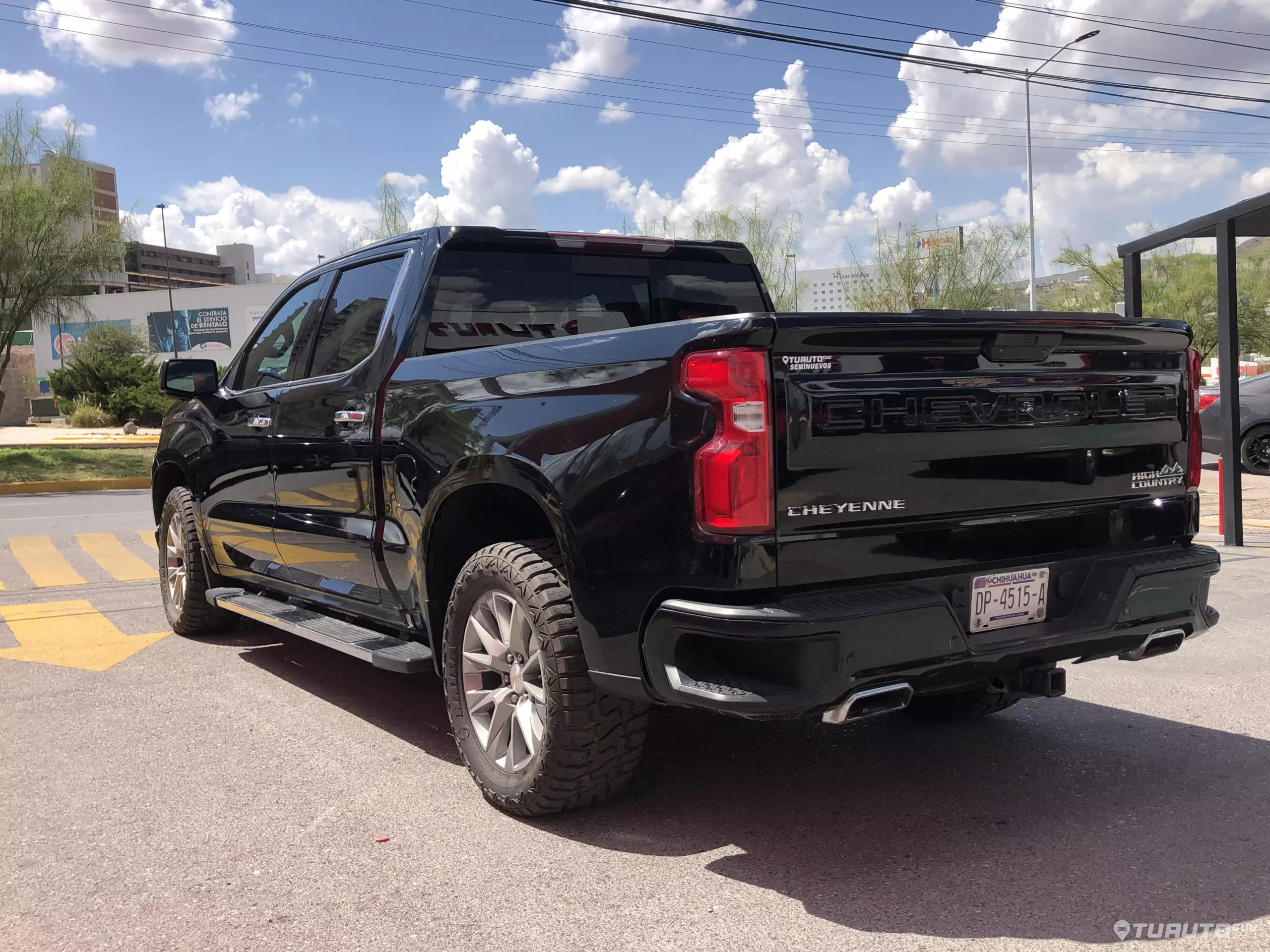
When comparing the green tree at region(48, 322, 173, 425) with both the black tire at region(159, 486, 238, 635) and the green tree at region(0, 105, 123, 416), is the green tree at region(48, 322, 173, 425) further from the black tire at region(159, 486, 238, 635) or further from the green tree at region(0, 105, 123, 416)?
the black tire at region(159, 486, 238, 635)

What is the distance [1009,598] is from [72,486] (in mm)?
18732

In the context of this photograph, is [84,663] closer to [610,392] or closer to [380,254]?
[380,254]

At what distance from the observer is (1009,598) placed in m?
3.19

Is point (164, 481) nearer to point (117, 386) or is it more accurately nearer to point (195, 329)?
point (117, 386)

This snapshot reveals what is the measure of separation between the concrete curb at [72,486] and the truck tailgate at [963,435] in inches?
706

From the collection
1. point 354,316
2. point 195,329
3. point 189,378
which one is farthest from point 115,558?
point 195,329

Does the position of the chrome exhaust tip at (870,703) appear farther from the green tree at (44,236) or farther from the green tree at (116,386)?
the green tree at (116,386)

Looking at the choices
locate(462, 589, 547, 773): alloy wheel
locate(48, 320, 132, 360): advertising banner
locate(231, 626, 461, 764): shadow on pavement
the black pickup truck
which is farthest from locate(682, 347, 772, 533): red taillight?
locate(48, 320, 132, 360): advertising banner

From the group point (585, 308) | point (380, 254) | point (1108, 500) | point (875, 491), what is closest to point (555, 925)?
point (875, 491)

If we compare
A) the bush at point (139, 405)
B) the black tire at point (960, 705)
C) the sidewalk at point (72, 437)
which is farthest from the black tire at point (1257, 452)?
the bush at point (139, 405)

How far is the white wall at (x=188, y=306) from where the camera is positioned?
84.2 m

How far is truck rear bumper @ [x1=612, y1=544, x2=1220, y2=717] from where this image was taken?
9.18 feet

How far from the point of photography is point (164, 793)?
12.4 feet

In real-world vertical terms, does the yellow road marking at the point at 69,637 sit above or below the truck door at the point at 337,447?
below
